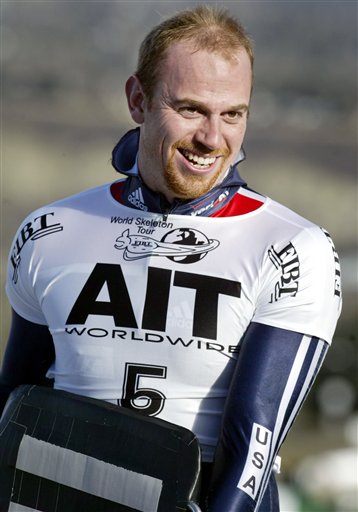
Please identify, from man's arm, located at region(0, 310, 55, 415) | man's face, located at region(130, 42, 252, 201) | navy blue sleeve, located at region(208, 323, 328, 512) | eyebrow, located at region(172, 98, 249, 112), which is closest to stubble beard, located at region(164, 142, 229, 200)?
man's face, located at region(130, 42, 252, 201)

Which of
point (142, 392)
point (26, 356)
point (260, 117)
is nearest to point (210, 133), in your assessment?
point (142, 392)

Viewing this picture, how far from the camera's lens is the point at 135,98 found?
2834mm

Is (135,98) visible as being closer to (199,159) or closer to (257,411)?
(199,159)

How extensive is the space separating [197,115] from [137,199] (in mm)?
322

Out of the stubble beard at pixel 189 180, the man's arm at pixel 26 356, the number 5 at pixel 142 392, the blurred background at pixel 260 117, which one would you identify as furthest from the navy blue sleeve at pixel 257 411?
the blurred background at pixel 260 117

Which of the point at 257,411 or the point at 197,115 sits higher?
A: the point at 197,115

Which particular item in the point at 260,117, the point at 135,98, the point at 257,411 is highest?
the point at 260,117

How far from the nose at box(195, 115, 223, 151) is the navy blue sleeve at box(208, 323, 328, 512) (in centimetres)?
43

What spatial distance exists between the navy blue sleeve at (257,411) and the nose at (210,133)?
1.43 feet

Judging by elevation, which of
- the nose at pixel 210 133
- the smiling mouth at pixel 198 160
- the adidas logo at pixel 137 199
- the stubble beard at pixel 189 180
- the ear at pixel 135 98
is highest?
the ear at pixel 135 98

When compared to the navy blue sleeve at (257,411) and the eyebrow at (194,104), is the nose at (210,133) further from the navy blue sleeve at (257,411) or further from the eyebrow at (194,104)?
Answer: the navy blue sleeve at (257,411)

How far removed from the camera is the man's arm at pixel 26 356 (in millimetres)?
2848

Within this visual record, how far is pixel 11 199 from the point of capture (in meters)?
13.0

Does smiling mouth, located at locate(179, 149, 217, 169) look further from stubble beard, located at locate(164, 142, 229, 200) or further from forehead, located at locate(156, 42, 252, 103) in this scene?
forehead, located at locate(156, 42, 252, 103)
